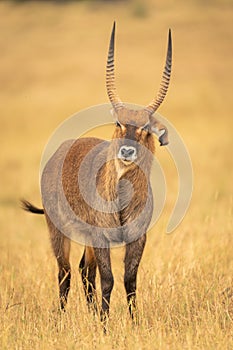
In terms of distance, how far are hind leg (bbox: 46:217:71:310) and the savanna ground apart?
112 mm

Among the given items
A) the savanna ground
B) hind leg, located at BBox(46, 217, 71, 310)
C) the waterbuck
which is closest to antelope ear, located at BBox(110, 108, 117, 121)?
the waterbuck

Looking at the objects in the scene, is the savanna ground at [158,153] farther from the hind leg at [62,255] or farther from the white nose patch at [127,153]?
the white nose patch at [127,153]

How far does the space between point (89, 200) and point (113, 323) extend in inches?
39.3

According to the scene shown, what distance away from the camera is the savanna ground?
18.6 feet

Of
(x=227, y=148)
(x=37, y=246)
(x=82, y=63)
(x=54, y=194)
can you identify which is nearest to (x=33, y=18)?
(x=82, y=63)

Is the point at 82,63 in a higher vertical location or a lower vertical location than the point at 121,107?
higher

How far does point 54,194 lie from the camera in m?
6.89

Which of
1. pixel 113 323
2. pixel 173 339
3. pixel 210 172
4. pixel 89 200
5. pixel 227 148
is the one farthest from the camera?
pixel 227 148

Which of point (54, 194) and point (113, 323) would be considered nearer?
point (113, 323)

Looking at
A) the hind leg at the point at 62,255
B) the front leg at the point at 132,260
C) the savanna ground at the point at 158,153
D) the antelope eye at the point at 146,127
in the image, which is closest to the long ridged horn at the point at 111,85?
the antelope eye at the point at 146,127

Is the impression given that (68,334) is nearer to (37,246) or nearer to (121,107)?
(121,107)

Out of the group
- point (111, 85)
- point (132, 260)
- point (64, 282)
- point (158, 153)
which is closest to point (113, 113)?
point (111, 85)

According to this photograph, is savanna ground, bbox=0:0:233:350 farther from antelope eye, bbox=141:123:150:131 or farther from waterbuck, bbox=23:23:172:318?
antelope eye, bbox=141:123:150:131

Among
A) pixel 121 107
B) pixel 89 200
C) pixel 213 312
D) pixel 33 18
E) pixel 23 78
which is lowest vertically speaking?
pixel 213 312
